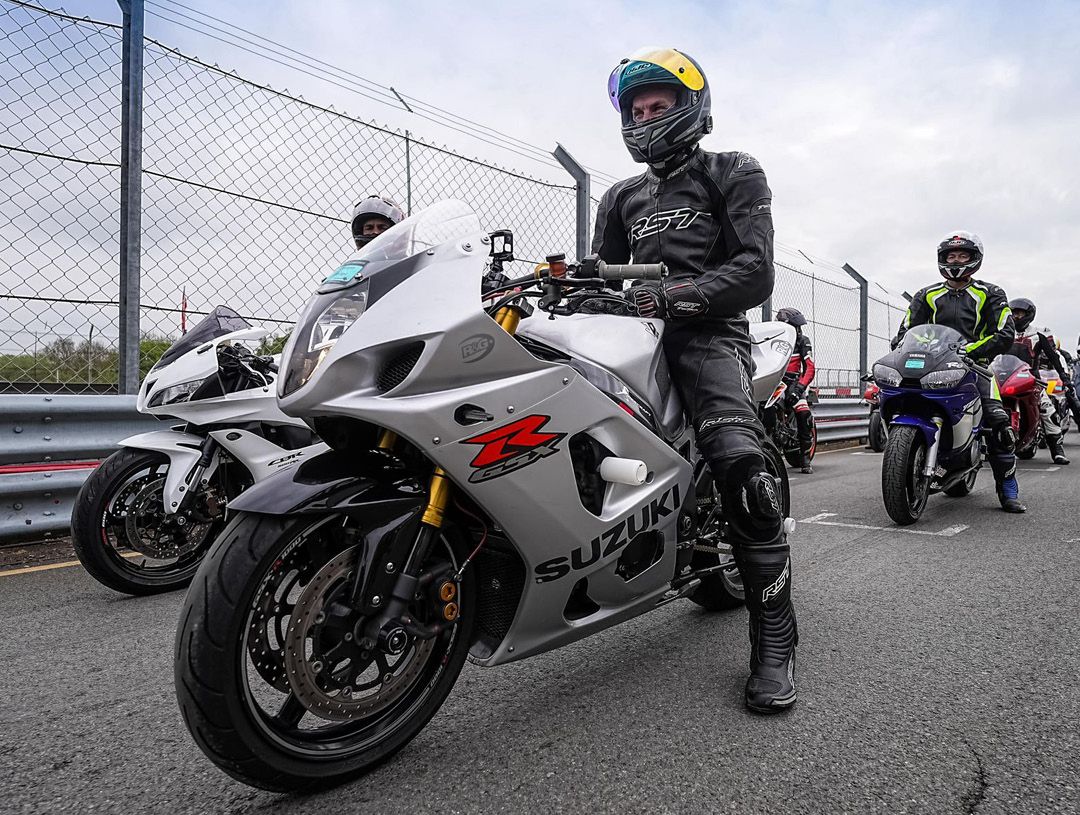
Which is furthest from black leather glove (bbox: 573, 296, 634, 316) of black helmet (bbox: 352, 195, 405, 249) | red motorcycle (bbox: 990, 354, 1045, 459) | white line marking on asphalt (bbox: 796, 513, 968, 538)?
red motorcycle (bbox: 990, 354, 1045, 459)

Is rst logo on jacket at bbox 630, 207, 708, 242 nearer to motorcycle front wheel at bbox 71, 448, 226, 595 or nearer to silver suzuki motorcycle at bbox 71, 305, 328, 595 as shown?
silver suzuki motorcycle at bbox 71, 305, 328, 595

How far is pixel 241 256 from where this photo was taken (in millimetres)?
4781

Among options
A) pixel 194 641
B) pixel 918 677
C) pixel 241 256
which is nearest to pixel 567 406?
pixel 194 641

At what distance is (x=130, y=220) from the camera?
452 centimetres

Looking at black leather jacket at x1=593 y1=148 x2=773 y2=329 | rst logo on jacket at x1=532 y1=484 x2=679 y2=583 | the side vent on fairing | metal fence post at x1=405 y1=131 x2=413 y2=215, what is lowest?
rst logo on jacket at x1=532 y1=484 x2=679 y2=583

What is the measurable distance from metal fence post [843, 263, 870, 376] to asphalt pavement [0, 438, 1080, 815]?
958 cm

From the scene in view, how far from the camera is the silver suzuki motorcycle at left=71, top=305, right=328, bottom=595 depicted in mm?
3301

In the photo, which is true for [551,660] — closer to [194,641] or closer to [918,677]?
[918,677]

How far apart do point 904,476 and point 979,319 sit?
1.69 meters

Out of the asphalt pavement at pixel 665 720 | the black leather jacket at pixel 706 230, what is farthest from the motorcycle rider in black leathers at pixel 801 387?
the black leather jacket at pixel 706 230

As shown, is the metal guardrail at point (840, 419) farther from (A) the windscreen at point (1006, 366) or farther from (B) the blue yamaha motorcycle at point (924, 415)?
(B) the blue yamaha motorcycle at point (924, 415)

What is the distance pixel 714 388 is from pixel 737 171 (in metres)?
0.77

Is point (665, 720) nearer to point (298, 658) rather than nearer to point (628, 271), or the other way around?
point (298, 658)

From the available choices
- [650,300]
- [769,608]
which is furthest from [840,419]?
[650,300]
